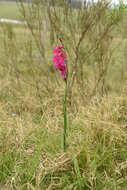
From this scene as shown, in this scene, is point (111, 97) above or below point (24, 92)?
above

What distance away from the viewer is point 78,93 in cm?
445

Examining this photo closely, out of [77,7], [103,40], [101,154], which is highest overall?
[77,7]

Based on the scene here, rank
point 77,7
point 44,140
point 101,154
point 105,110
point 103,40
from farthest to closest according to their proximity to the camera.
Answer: point 103,40 → point 77,7 → point 105,110 → point 44,140 → point 101,154

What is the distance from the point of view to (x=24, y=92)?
5.08 metres

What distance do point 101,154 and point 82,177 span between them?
12.3 inches

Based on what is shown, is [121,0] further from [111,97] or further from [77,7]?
[111,97]

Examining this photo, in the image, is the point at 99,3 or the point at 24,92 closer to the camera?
the point at 99,3

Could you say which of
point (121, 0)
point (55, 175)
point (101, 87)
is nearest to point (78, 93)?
point (101, 87)

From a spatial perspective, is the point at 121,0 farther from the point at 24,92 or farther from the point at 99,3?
the point at 24,92

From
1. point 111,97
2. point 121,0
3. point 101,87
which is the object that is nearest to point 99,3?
point 121,0

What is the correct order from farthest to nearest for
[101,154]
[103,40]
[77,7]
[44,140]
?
[103,40]
[77,7]
[44,140]
[101,154]

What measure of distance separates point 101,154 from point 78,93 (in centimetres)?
177

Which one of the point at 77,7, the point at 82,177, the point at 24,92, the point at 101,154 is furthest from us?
the point at 24,92

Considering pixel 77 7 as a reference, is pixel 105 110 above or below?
below
